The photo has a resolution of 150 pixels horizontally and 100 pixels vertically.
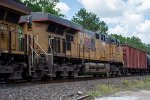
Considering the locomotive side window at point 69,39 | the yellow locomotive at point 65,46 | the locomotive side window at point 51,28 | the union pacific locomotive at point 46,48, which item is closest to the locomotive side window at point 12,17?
the union pacific locomotive at point 46,48

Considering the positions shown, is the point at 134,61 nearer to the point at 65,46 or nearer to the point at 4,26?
the point at 65,46

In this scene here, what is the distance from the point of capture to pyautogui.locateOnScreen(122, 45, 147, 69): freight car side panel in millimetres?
34906

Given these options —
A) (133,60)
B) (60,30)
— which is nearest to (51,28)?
(60,30)

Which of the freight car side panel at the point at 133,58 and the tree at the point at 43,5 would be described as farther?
the tree at the point at 43,5

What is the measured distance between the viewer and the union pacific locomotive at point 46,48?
1455cm

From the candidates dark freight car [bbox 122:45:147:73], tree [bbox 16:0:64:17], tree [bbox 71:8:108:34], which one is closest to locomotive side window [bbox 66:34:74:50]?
dark freight car [bbox 122:45:147:73]

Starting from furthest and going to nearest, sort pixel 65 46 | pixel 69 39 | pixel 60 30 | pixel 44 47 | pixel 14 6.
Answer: pixel 69 39
pixel 65 46
pixel 60 30
pixel 44 47
pixel 14 6

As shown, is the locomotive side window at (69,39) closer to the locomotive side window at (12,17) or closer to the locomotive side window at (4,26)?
the locomotive side window at (12,17)

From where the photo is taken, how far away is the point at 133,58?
36938mm

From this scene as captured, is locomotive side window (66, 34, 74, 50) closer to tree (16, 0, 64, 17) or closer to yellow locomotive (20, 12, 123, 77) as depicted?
yellow locomotive (20, 12, 123, 77)

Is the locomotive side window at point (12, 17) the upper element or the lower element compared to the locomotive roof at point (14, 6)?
lower

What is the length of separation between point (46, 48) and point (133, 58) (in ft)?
65.8

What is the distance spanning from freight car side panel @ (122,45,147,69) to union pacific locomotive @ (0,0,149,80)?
5.56 m

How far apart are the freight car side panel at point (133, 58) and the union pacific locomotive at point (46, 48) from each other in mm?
5558
